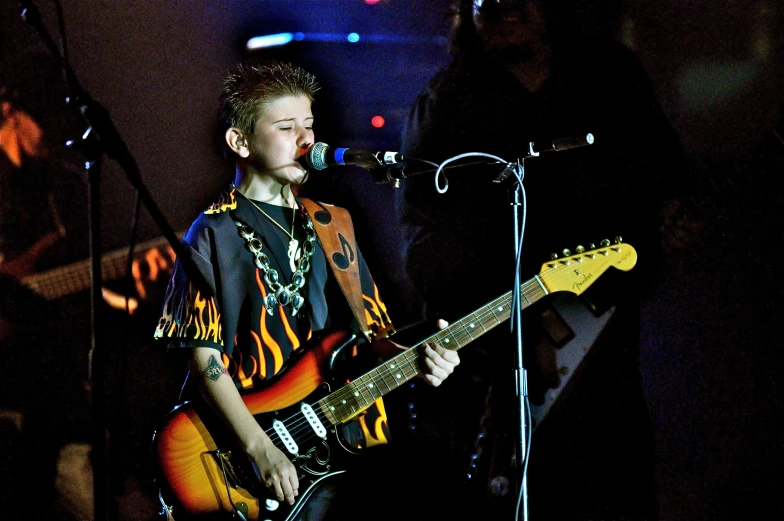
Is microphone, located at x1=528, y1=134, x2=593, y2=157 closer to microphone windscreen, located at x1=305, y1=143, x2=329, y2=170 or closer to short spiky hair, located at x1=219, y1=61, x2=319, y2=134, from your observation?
microphone windscreen, located at x1=305, y1=143, x2=329, y2=170

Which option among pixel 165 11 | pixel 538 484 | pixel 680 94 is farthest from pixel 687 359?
pixel 165 11

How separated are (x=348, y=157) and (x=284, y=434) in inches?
33.5

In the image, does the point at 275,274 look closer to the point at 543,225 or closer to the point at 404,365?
the point at 404,365

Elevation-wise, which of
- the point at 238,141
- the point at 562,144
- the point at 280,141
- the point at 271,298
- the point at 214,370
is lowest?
the point at 562,144

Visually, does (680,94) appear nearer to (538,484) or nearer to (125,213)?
(538,484)

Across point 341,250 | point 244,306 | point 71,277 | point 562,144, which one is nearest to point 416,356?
point 341,250

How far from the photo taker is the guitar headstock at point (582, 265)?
2.41 meters

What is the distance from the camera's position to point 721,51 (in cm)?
274

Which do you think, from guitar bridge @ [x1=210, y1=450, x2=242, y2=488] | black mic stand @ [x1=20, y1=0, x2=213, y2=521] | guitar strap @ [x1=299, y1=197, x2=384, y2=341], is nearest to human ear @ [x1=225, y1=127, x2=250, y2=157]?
guitar strap @ [x1=299, y1=197, x2=384, y2=341]

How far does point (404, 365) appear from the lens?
7.36 feet

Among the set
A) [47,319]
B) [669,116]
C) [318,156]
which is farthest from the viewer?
[669,116]

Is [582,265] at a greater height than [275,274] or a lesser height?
lesser

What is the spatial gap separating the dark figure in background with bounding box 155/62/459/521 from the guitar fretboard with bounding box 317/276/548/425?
4 centimetres

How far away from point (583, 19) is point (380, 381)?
172 centimetres
